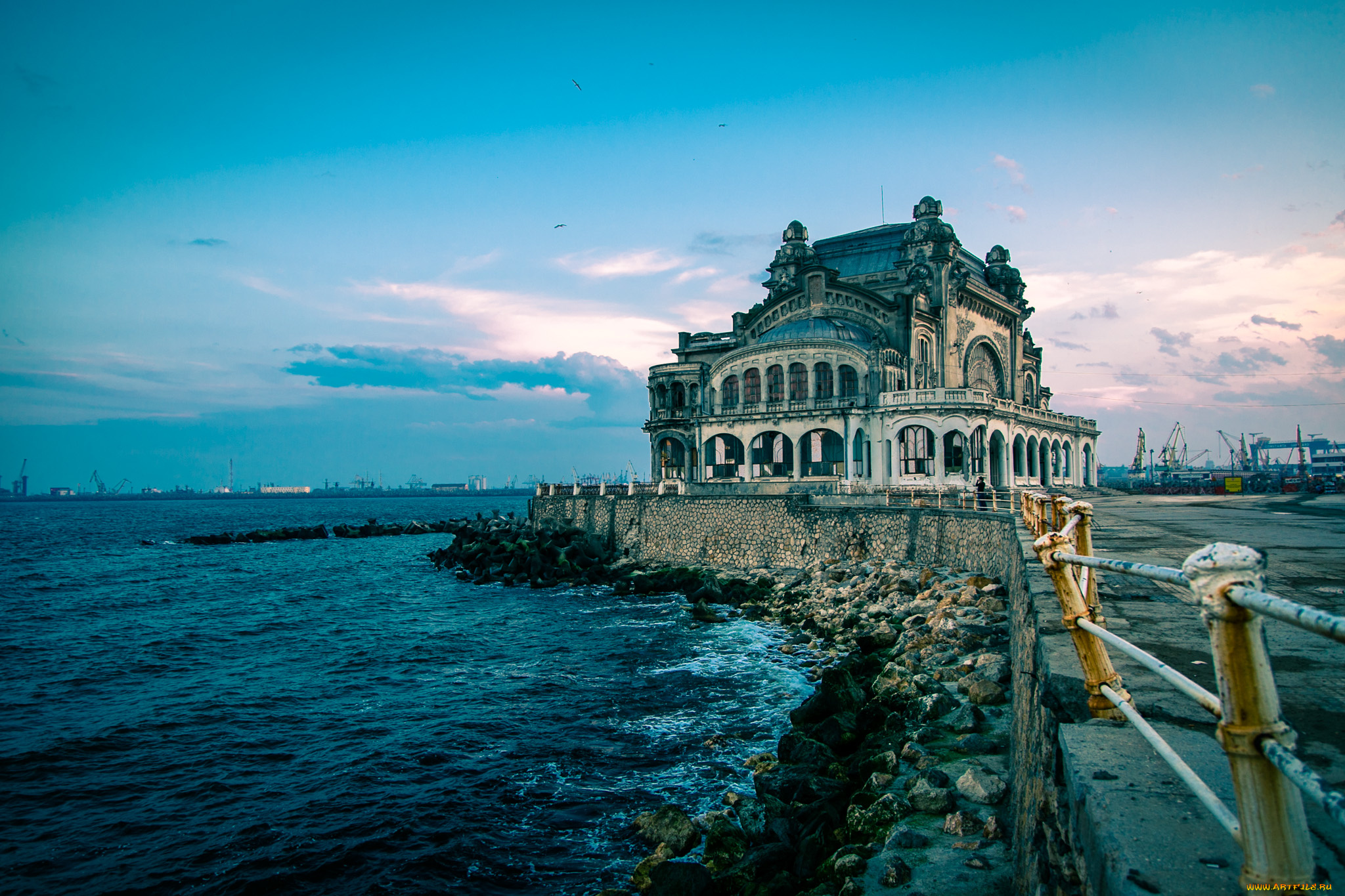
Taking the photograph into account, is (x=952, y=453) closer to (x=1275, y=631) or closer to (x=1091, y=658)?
(x=1275, y=631)

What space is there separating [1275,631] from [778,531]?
28304mm

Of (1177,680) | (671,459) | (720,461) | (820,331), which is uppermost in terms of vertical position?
(820,331)

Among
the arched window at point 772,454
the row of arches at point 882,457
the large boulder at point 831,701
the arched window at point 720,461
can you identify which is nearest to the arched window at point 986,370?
the row of arches at point 882,457

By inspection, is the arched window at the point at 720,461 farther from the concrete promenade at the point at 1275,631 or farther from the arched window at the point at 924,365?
the concrete promenade at the point at 1275,631

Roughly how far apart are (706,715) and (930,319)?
37.2m

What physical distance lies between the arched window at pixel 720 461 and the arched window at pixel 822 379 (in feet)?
20.0

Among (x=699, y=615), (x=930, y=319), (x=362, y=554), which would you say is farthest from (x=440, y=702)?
(x=362, y=554)

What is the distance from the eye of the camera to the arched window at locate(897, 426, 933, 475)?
4353cm

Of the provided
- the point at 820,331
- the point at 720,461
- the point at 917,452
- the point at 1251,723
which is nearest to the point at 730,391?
the point at 720,461

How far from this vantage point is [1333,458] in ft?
403

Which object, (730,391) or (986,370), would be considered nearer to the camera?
(730,391)

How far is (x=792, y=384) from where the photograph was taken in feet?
142

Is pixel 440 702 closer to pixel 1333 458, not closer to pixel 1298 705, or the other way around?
pixel 1298 705

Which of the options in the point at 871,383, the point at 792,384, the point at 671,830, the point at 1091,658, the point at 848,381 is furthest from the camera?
the point at 792,384
